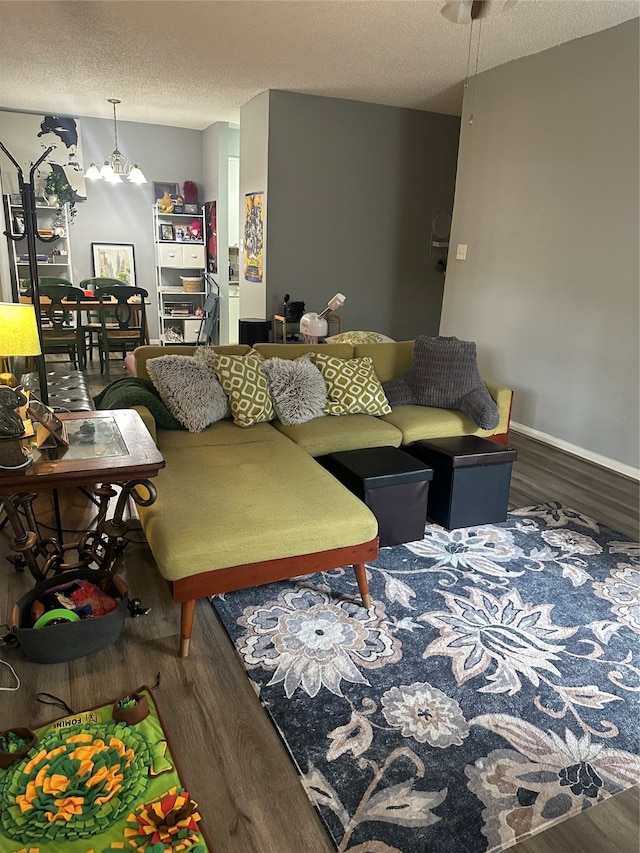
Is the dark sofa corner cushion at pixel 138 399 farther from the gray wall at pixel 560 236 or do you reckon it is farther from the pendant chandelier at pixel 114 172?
the pendant chandelier at pixel 114 172

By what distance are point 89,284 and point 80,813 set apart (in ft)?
21.9

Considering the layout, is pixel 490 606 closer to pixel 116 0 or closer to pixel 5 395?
pixel 5 395

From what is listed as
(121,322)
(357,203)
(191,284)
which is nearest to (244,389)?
(121,322)

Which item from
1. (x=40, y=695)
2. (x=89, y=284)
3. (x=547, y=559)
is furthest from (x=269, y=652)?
(x=89, y=284)

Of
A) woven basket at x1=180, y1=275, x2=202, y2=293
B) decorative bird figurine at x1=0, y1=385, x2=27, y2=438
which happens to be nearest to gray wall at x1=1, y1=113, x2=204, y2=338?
woven basket at x1=180, y1=275, x2=202, y2=293

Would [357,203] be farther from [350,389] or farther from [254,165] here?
[350,389]

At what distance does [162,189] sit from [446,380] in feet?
19.3

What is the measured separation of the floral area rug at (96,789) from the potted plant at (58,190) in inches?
272

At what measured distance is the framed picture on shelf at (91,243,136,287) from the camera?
24.7 ft

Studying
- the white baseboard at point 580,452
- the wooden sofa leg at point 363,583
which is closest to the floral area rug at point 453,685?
the wooden sofa leg at point 363,583

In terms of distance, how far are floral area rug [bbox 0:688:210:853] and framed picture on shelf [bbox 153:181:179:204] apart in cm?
733

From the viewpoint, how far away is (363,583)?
86.7 inches

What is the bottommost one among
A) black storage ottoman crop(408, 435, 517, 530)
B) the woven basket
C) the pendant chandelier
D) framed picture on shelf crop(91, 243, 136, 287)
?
black storage ottoman crop(408, 435, 517, 530)

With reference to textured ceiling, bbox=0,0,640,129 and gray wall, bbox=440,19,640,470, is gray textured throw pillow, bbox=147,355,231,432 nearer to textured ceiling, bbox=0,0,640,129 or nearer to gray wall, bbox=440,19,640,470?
textured ceiling, bbox=0,0,640,129
